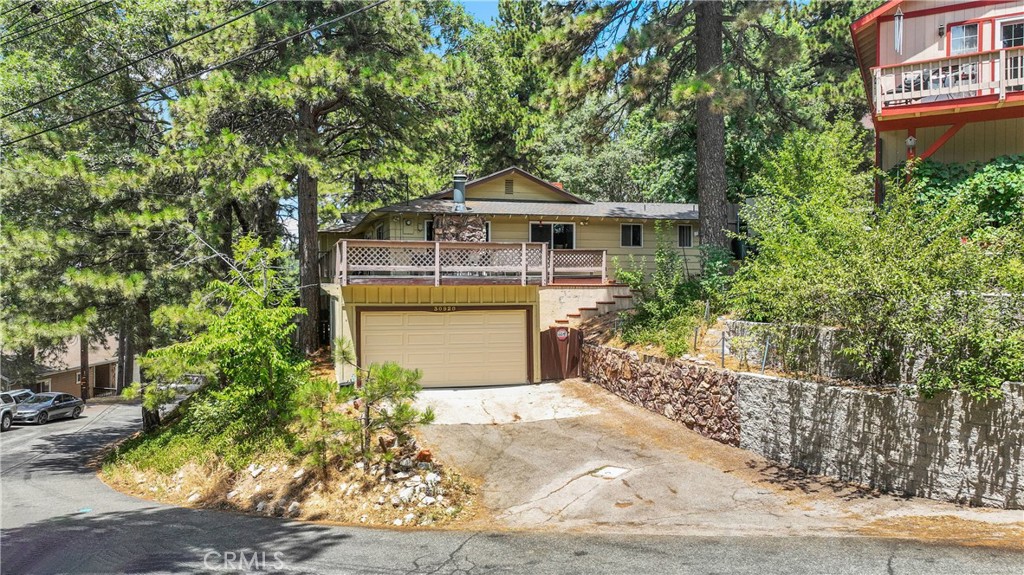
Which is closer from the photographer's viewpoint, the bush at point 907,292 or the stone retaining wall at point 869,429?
the stone retaining wall at point 869,429

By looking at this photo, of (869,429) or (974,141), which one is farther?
(974,141)

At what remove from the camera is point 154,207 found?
1695cm

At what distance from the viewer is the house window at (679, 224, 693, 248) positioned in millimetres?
23719

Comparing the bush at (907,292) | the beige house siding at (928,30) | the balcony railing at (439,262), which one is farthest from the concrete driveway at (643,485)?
the beige house siding at (928,30)

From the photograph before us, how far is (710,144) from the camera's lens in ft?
62.2

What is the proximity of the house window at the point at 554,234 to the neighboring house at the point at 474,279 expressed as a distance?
0.11 feet

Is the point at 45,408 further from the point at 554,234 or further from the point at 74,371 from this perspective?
the point at 554,234

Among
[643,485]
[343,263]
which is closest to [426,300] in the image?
[343,263]

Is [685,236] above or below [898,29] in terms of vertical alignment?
below

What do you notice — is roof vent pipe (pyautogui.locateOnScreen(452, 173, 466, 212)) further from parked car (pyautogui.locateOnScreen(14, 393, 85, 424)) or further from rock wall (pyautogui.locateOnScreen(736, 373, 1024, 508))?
parked car (pyautogui.locateOnScreen(14, 393, 85, 424))

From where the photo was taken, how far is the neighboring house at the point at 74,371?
3872cm

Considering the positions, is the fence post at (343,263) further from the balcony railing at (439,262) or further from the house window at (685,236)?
the house window at (685,236)

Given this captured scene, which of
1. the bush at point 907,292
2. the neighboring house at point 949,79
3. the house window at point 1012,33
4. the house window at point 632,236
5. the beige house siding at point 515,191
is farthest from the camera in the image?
the beige house siding at point 515,191

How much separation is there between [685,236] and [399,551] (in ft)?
58.9
